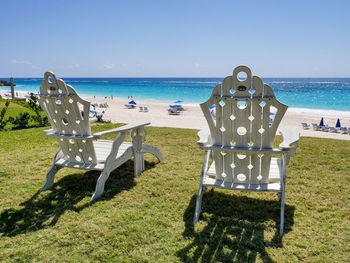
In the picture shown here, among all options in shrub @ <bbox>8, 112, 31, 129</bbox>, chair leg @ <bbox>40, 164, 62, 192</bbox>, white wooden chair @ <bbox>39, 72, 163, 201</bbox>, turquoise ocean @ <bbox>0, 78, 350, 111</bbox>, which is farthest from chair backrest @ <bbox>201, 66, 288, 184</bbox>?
turquoise ocean @ <bbox>0, 78, 350, 111</bbox>

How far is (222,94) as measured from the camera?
2684 mm

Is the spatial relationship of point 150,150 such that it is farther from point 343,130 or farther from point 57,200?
point 343,130

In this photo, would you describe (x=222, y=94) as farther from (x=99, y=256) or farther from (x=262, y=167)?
(x=99, y=256)

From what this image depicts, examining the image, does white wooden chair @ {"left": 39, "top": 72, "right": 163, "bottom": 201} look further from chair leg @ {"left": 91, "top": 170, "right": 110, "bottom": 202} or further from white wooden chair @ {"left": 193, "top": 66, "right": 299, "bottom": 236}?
white wooden chair @ {"left": 193, "top": 66, "right": 299, "bottom": 236}

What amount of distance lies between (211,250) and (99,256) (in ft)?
3.36

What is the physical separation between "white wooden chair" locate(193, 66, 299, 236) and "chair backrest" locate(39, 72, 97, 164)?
160 centimetres

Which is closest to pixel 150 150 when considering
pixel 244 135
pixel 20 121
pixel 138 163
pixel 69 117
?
pixel 138 163

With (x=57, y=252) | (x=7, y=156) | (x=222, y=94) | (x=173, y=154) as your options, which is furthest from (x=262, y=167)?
(x=7, y=156)

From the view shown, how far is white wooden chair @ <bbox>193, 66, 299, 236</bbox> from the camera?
2586 mm

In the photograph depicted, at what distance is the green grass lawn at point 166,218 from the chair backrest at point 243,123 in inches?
21.3

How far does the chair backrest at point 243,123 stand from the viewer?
2570 millimetres

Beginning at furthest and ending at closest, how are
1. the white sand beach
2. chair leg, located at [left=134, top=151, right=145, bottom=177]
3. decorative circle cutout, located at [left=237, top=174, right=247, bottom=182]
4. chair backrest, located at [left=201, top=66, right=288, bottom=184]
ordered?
1. the white sand beach
2. chair leg, located at [left=134, top=151, right=145, bottom=177]
3. decorative circle cutout, located at [left=237, top=174, right=247, bottom=182]
4. chair backrest, located at [left=201, top=66, right=288, bottom=184]

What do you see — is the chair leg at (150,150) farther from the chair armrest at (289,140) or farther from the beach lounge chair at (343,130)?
the beach lounge chair at (343,130)

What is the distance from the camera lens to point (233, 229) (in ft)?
8.89
